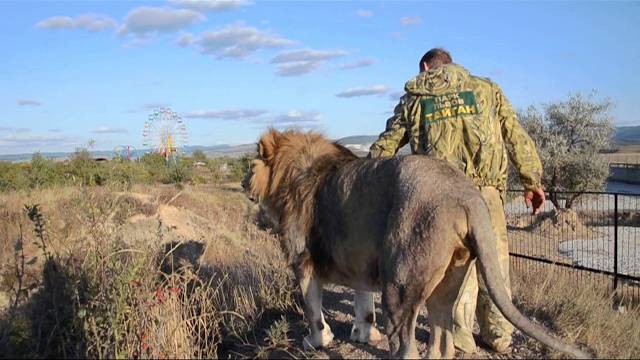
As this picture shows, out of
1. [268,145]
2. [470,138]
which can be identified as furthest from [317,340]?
[470,138]

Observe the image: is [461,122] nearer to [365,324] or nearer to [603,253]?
[365,324]

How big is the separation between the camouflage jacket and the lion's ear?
1377mm

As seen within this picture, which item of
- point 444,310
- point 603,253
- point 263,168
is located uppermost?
point 263,168

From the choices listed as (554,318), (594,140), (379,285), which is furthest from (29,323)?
(594,140)

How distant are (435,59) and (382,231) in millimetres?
2136

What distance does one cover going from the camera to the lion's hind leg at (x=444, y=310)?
14.8 feet

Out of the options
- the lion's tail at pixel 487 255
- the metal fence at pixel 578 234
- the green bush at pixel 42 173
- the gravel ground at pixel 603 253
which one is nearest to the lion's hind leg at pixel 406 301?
the lion's tail at pixel 487 255

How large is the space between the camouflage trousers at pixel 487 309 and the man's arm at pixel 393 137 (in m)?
0.91

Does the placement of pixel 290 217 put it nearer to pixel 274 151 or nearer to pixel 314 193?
pixel 314 193

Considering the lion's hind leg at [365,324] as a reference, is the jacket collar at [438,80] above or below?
above

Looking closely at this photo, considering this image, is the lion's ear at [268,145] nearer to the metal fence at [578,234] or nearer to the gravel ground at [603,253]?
the gravel ground at [603,253]

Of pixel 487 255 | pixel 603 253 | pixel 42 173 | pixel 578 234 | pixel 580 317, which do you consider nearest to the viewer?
pixel 487 255

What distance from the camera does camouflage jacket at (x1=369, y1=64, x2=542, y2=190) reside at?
17.6 ft

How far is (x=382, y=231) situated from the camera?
4520mm
